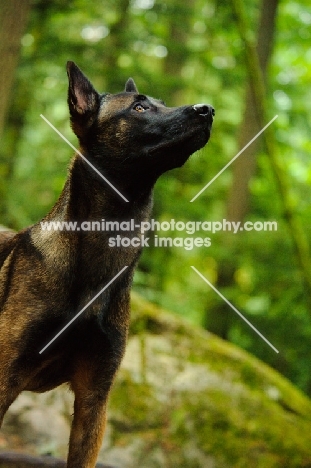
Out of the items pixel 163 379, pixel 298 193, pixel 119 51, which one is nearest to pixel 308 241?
pixel 298 193

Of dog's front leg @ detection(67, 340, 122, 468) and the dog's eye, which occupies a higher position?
the dog's eye

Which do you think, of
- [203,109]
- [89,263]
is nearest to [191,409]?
[89,263]

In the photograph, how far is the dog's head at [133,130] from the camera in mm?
3490

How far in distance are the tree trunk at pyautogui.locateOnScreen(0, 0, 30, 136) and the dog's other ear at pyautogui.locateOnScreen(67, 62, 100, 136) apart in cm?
305

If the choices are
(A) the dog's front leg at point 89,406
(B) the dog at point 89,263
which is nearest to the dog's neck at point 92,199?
(B) the dog at point 89,263

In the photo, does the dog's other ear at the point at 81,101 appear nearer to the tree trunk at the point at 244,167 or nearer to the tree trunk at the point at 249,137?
the tree trunk at the point at 244,167

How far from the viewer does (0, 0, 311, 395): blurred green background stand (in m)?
7.45

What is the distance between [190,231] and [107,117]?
5465 mm

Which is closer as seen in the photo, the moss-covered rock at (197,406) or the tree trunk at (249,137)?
the moss-covered rock at (197,406)

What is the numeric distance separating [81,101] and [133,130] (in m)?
0.37

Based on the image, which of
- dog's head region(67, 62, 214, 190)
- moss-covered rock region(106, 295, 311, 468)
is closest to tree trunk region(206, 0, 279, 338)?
moss-covered rock region(106, 295, 311, 468)

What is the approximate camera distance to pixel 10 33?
21.1 feet

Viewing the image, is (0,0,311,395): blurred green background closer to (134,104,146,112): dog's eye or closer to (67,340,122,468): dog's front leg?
(134,104,146,112): dog's eye

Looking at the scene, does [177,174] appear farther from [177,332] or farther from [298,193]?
[177,332]
